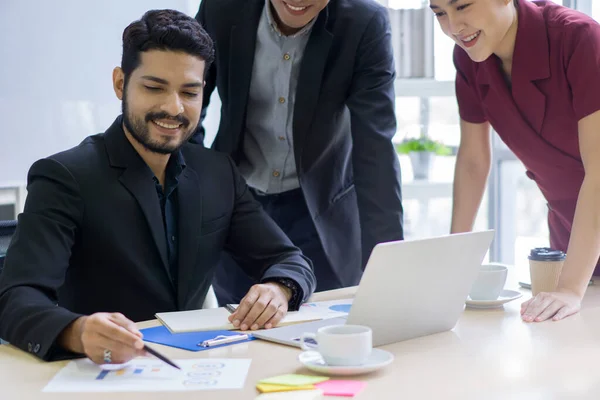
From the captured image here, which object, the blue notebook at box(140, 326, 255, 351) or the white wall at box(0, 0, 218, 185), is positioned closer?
the blue notebook at box(140, 326, 255, 351)

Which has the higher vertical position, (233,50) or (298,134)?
(233,50)

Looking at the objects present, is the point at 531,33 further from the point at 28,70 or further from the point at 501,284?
the point at 28,70

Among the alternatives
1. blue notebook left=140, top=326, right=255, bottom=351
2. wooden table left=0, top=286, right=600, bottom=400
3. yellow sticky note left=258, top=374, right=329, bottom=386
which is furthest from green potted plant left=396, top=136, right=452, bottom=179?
yellow sticky note left=258, top=374, right=329, bottom=386

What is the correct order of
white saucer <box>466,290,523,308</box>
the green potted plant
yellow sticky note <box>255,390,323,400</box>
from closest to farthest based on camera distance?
yellow sticky note <box>255,390,323,400</box> → white saucer <box>466,290,523,308</box> → the green potted plant

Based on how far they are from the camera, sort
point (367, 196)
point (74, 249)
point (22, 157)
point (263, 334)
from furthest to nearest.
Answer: point (22, 157)
point (367, 196)
point (74, 249)
point (263, 334)

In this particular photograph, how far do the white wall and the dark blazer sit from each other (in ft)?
5.04

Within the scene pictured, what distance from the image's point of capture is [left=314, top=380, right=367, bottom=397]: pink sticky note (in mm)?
1101

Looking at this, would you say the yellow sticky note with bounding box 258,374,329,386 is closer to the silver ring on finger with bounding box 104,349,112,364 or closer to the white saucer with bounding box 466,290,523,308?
the silver ring on finger with bounding box 104,349,112,364

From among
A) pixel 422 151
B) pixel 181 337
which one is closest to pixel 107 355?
pixel 181 337

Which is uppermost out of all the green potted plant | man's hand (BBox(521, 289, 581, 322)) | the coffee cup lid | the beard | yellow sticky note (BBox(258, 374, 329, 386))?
the beard

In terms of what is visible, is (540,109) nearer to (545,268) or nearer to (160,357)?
(545,268)

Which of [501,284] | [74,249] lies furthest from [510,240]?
[74,249]

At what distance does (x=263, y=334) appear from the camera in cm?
142

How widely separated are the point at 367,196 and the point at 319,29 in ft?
1.47
